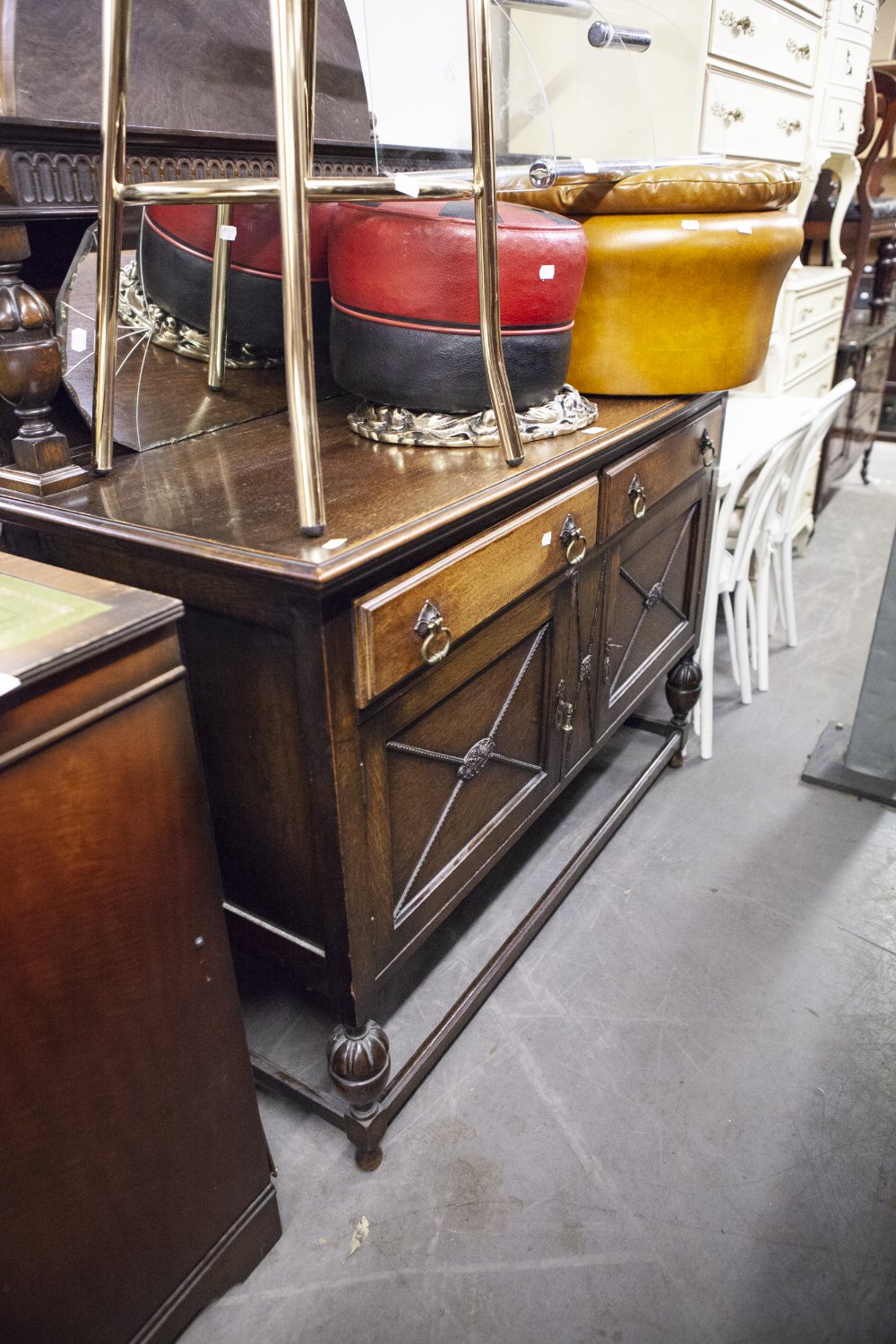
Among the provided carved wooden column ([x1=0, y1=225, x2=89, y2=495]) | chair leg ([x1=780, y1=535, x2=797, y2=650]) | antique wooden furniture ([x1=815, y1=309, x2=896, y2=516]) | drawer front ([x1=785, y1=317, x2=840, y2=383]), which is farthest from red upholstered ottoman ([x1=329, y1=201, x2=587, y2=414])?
antique wooden furniture ([x1=815, y1=309, x2=896, y2=516])

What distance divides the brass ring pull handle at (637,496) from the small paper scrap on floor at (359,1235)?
1.18m

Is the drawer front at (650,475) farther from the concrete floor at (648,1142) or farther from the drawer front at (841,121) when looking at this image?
the drawer front at (841,121)

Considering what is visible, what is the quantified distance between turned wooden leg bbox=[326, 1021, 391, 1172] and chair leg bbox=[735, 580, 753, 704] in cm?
173

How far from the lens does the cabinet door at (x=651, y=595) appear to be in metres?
1.62

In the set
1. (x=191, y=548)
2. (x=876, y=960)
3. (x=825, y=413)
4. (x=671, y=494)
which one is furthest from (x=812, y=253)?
(x=191, y=548)

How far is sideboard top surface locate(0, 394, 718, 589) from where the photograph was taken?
924mm

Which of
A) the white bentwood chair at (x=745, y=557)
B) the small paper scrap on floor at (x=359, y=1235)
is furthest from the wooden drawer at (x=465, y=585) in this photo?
the white bentwood chair at (x=745, y=557)

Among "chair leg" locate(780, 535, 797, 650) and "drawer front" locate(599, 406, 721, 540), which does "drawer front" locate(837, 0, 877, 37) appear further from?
"drawer front" locate(599, 406, 721, 540)

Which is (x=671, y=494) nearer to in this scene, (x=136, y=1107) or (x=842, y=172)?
(x=136, y=1107)

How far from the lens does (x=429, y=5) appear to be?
4.64 feet

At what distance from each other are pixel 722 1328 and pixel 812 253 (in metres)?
4.11

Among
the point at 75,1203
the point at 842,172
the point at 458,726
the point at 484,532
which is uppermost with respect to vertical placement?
the point at 842,172

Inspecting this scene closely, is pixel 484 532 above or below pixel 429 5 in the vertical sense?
below

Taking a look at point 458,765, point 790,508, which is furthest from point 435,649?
point 790,508
